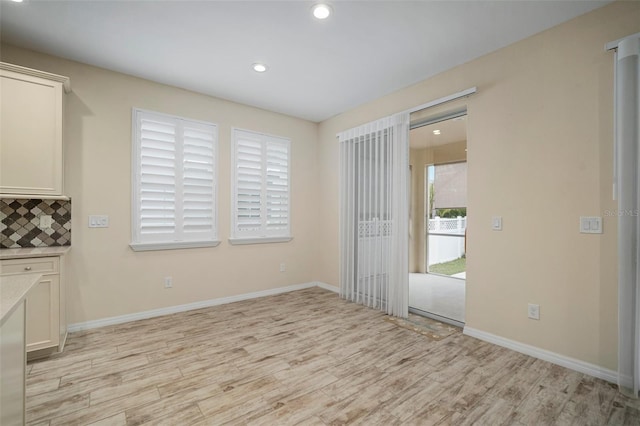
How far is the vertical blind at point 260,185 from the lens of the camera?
4.23m

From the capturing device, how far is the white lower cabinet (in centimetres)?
243

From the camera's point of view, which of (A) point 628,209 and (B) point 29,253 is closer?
(A) point 628,209

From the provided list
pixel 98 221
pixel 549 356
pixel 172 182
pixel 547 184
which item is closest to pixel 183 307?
pixel 98 221

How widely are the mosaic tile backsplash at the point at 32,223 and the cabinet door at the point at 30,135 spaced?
456mm

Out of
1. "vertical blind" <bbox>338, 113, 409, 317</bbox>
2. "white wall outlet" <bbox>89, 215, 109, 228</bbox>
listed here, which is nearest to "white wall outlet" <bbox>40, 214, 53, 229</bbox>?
"white wall outlet" <bbox>89, 215, 109, 228</bbox>

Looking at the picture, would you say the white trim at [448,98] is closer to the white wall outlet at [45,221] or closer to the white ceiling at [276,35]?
the white ceiling at [276,35]

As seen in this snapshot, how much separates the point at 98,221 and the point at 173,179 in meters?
0.91

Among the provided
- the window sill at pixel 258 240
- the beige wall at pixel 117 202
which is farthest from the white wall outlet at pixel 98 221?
the window sill at pixel 258 240

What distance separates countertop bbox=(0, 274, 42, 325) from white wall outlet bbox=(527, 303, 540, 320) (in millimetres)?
3436

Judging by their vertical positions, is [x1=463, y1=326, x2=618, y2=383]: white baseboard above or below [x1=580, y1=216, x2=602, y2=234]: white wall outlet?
below

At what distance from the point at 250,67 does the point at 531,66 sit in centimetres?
276

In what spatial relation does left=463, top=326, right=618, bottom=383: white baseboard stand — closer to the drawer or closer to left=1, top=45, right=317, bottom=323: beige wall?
left=1, top=45, right=317, bottom=323: beige wall

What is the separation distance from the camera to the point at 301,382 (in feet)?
7.18

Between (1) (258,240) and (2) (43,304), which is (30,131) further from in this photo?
(1) (258,240)
